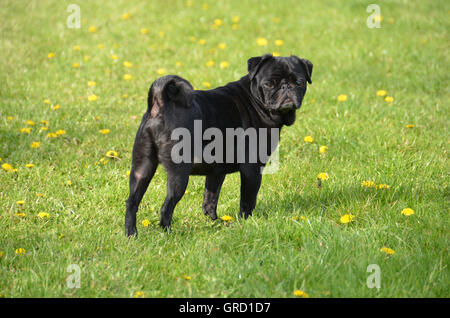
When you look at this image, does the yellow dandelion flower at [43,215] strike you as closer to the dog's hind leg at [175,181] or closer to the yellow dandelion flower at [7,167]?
the yellow dandelion flower at [7,167]

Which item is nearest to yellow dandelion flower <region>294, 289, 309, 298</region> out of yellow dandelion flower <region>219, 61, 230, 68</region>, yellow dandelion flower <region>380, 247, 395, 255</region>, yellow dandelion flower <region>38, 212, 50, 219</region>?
yellow dandelion flower <region>380, 247, 395, 255</region>

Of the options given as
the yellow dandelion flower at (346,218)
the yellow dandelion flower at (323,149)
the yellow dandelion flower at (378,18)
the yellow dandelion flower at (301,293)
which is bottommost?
the yellow dandelion flower at (301,293)

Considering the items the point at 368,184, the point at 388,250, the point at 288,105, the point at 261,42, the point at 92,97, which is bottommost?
the point at 388,250

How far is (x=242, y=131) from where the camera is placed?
12.6ft

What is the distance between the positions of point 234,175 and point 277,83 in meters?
1.34

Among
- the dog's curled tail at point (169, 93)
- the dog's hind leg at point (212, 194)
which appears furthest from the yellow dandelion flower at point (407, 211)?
the dog's curled tail at point (169, 93)

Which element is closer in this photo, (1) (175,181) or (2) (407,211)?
(1) (175,181)

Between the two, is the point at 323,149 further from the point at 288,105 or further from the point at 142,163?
the point at 142,163

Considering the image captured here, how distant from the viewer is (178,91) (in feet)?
11.1

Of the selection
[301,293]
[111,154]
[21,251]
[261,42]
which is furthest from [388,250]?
[261,42]

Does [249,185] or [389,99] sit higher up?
[389,99]

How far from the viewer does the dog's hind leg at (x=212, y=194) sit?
4109 mm
